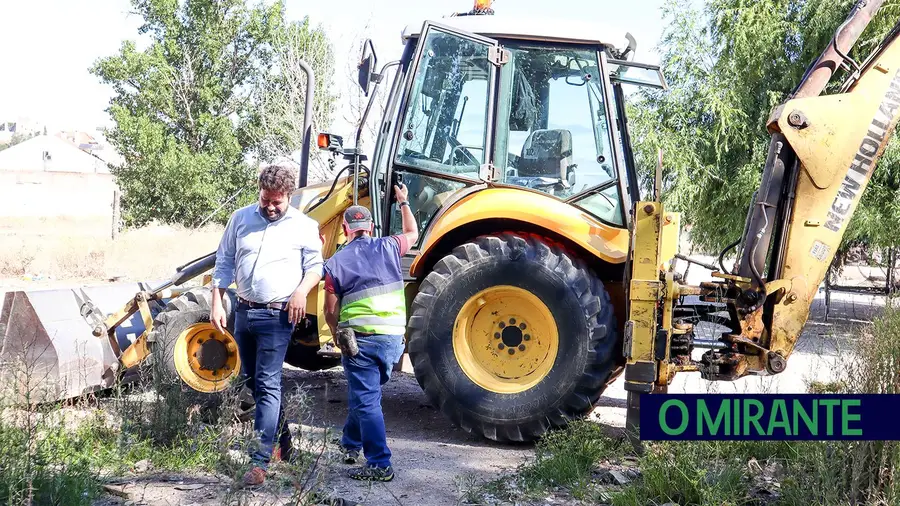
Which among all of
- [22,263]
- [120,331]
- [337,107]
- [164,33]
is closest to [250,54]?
[164,33]

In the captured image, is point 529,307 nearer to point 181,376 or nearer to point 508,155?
point 508,155

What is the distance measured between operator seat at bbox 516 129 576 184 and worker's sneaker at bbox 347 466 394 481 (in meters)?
2.28

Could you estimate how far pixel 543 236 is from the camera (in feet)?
19.3

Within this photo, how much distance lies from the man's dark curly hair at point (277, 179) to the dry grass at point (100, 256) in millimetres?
13434

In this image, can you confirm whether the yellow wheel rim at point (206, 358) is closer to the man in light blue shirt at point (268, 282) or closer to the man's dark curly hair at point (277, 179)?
the man in light blue shirt at point (268, 282)

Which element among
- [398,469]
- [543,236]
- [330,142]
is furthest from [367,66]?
[398,469]

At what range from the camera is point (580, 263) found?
5.79m

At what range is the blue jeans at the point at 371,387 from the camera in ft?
15.8

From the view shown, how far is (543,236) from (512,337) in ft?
2.35

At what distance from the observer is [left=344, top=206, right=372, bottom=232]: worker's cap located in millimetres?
4941

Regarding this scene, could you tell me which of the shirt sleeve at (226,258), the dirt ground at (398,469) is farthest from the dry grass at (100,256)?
the shirt sleeve at (226,258)

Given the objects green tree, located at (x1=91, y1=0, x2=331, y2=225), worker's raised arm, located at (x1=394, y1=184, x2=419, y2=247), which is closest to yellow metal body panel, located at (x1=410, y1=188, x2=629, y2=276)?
worker's raised arm, located at (x1=394, y1=184, x2=419, y2=247)

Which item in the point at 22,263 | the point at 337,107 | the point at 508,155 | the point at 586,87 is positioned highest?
the point at 337,107

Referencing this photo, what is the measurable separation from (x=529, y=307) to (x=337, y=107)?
55.9 feet
